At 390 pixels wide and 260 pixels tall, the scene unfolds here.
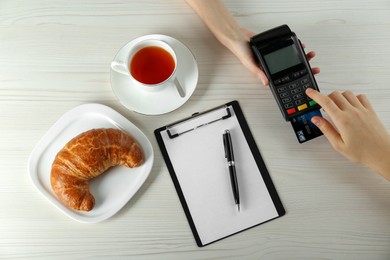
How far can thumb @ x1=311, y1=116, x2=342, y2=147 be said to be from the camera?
0.84 meters

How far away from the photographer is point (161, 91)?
→ 91cm

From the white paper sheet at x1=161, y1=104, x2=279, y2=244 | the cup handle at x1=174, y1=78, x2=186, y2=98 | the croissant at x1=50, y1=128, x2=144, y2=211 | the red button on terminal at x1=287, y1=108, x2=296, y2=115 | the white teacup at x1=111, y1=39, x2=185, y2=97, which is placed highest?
the white teacup at x1=111, y1=39, x2=185, y2=97

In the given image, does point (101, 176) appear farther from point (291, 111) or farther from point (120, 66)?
point (291, 111)

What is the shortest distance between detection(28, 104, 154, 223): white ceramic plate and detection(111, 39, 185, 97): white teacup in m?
0.11

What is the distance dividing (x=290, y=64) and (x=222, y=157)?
0.26 metres

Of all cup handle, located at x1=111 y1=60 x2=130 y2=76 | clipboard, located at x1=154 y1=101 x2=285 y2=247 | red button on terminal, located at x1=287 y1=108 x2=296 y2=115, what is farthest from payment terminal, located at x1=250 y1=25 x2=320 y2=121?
cup handle, located at x1=111 y1=60 x2=130 y2=76

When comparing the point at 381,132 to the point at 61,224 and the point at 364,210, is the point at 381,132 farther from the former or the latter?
the point at 61,224

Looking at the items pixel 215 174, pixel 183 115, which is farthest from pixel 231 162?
pixel 183 115

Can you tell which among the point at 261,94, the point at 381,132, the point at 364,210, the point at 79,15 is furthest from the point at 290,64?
the point at 79,15

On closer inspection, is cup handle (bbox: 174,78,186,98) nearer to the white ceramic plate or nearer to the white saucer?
the white saucer

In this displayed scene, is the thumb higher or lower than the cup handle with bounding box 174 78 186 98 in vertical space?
lower

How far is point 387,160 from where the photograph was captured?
833 mm

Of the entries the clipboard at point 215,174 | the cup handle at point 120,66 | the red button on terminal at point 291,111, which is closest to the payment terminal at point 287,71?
the red button on terminal at point 291,111

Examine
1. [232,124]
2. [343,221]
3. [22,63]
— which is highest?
[22,63]
